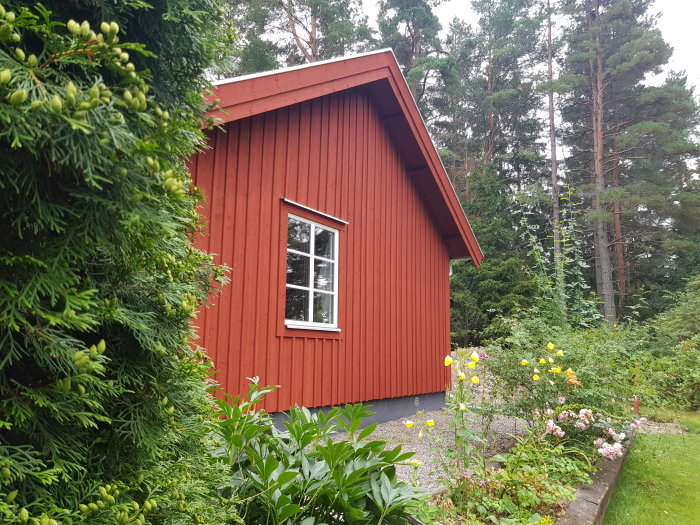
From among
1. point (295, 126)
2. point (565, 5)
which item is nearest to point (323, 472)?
point (295, 126)

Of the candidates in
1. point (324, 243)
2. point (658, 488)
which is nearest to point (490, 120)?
point (324, 243)

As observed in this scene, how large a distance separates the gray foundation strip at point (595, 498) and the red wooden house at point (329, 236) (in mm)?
2990

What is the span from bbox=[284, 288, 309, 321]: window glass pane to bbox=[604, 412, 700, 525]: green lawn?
142 inches

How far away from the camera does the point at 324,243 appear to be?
21.1ft

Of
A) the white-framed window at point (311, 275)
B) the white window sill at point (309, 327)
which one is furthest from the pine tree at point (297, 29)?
the white window sill at point (309, 327)

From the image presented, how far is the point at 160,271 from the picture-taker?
152 centimetres

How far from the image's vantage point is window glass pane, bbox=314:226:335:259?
20.7 feet

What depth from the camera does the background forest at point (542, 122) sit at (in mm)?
18859

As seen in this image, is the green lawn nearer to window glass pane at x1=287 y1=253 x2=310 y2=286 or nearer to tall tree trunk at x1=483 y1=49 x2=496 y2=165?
window glass pane at x1=287 y1=253 x2=310 y2=286

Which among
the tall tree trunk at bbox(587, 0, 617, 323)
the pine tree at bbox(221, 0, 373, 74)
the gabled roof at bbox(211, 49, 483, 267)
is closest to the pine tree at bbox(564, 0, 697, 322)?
the tall tree trunk at bbox(587, 0, 617, 323)

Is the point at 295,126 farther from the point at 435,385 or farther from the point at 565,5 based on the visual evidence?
the point at 565,5

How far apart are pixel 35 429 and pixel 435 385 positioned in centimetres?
802

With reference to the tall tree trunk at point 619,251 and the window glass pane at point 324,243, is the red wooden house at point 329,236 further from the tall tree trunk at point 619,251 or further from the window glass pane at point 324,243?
the tall tree trunk at point 619,251

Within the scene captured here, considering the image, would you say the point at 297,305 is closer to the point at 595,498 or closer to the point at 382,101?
the point at 595,498
